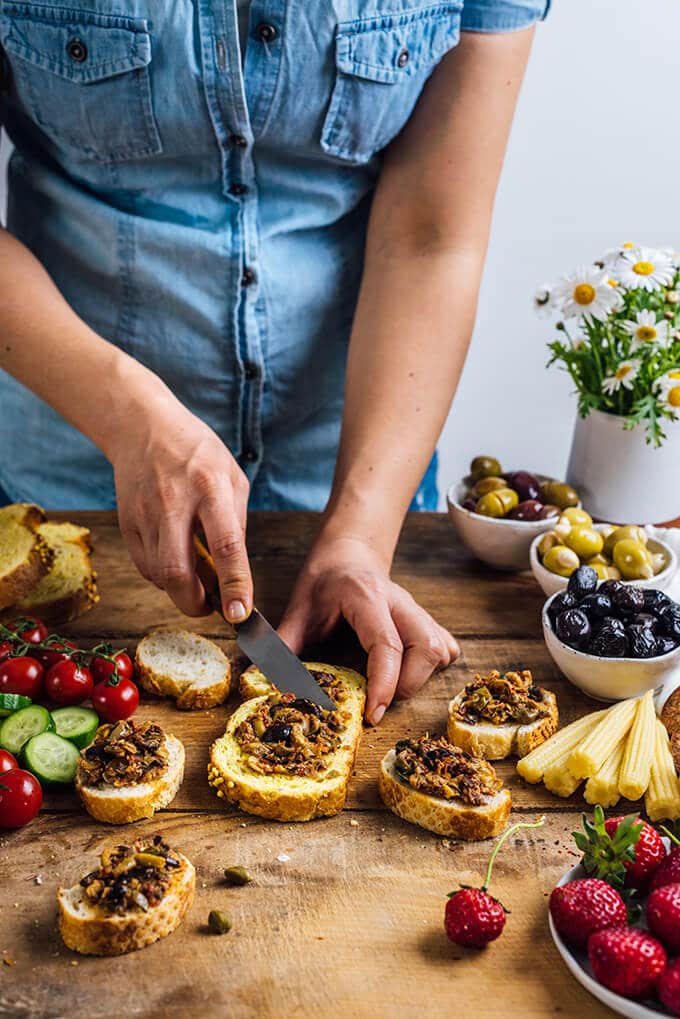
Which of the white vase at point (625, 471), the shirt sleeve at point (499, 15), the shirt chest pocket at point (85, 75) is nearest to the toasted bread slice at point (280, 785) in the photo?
the white vase at point (625, 471)

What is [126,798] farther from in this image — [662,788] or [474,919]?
[662,788]

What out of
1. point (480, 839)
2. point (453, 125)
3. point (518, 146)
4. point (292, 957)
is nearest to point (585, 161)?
point (518, 146)

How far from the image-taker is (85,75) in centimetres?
208

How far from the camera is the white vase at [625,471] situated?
7.58 ft

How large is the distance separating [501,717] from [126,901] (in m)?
0.69

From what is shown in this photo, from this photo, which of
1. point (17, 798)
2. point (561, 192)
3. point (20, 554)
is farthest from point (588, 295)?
point (561, 192)

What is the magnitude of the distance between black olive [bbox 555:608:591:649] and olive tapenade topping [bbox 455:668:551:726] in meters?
0.10

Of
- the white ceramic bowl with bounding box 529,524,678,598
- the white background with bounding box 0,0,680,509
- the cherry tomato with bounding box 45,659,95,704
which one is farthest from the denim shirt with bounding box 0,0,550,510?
the white background with bounding box 0,0,680,509

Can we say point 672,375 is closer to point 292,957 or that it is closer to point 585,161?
point 292,957

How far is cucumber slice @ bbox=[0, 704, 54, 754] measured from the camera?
1.69m

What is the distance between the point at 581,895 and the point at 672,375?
124 cm

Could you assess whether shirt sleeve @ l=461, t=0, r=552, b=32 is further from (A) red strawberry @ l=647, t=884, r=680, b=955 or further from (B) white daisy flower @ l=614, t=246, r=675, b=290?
(A) red strawberry @ l=647, t=884, r=680, b=955

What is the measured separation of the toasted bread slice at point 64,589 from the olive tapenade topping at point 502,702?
0.82m

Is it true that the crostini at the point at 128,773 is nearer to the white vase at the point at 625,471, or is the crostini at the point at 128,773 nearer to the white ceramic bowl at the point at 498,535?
the white ceramic bowl at the point at 498,535
